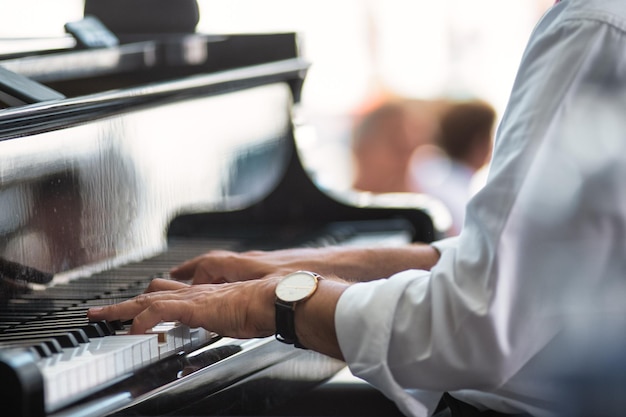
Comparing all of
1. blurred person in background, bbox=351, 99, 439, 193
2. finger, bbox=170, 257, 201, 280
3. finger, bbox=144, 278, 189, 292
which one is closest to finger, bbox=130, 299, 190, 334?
finger, bbox=144, 278, 189, 292

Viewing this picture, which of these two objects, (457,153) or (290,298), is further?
(457,153)

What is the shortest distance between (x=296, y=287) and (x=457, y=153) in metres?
2.79

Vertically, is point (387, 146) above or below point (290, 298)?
below

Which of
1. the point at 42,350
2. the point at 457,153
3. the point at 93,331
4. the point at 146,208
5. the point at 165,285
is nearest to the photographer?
the point at 42,350

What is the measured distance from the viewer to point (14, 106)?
5.46ft

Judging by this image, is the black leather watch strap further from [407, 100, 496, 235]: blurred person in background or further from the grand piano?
[407, 100, 496, 235]: blurred person in background

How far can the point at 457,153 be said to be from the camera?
4219mm

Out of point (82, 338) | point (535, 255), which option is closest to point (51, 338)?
point (82, 338)

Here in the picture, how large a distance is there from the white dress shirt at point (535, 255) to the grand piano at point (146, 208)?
0.98ft

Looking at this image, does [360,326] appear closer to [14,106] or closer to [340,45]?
[14,106]

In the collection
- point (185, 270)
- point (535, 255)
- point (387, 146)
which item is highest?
point (535, 255)

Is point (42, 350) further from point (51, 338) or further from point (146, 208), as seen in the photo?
point (146, 208)

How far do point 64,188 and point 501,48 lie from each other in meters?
5.94

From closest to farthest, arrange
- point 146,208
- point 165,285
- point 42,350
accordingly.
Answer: point 42,350, point 165,285, point 146,208
